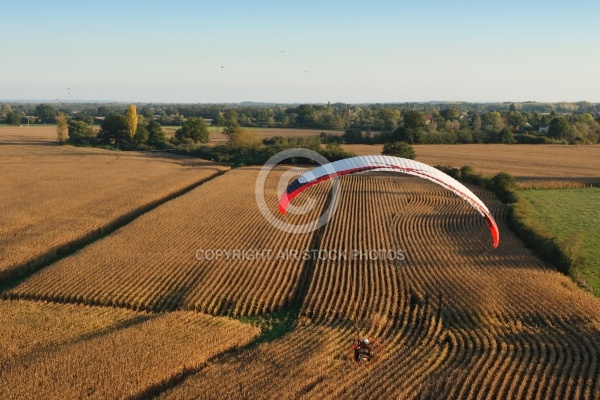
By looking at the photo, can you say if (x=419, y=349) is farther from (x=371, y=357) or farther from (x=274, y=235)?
(x=274, y=235)

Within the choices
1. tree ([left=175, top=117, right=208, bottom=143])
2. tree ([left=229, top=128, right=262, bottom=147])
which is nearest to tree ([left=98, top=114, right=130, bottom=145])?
tree ([left=175, top=117, right=208, bottom=143])

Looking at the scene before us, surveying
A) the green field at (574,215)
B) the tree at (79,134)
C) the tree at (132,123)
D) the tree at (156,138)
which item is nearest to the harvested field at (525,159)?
the green field at (574,215)

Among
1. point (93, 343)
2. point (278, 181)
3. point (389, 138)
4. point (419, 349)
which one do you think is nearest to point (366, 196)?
point (278, 181)

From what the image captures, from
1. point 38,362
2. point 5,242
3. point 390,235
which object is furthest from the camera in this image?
point 390,235

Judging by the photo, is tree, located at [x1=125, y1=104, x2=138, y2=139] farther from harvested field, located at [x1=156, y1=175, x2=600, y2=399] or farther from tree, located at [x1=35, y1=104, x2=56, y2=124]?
tree, located at [x1=35, y1=104, x2=56, y2=124]

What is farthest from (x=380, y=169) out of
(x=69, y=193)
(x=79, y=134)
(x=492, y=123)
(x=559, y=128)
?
(x=492, y=123)

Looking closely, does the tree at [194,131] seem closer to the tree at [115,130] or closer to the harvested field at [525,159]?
the tree at [115,130]
